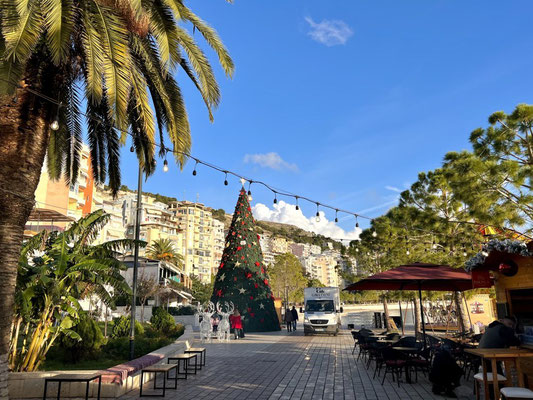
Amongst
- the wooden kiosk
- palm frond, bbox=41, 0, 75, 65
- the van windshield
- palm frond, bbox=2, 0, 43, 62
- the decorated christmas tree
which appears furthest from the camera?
the decorated christmas tree

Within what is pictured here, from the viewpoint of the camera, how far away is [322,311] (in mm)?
24969

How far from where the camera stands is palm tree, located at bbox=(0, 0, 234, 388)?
6.07 meters

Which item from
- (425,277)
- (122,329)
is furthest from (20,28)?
(122,329)

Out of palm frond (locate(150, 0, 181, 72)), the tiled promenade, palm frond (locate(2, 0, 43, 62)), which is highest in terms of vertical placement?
palm frond (locate(150, 0, 181, 72))

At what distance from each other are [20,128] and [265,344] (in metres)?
15.0

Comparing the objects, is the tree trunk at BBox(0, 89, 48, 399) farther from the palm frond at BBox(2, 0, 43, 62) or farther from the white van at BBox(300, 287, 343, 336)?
the white van at BBox(300, 287, 343, 336)

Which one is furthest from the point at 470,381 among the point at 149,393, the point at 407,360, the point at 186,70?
the point at 186,70

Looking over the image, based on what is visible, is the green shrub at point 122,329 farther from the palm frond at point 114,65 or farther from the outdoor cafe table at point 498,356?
the outdoor cafe table at point 498,356

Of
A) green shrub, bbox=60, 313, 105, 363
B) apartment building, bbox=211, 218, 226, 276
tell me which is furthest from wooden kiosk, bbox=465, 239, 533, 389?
apartment building, bbox=211, 218, 226, 276

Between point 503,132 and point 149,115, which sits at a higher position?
point 503,132

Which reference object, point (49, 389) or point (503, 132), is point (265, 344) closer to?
point (49, 389)

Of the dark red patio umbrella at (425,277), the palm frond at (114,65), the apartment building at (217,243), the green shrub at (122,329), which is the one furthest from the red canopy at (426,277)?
the apartment building at (217,243)

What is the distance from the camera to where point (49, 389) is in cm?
850

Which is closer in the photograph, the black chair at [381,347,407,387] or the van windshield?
the black chair at [381,347,407,387]
